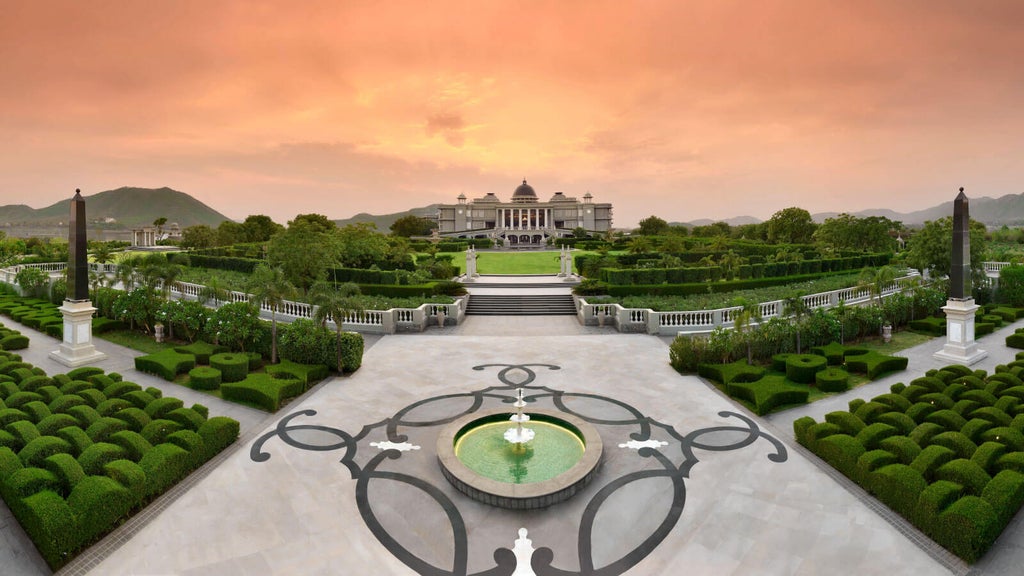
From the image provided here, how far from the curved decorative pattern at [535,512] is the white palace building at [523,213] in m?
137

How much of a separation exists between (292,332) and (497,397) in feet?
29.2

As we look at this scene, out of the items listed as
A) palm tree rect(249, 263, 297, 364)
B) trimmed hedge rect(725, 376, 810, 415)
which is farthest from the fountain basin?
palm tree rect(249, 263, 297, 364)

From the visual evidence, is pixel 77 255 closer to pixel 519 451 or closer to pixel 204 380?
pixel 204 380

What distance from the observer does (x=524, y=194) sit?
16262 centimetres

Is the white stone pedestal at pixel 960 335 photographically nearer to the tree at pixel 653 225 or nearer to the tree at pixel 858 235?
the tree at pixel 858 235

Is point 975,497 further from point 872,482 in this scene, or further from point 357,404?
point 357,404

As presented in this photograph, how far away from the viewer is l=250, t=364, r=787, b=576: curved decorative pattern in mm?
8930

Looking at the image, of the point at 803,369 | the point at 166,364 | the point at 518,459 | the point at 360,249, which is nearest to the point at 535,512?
the point at 518,459

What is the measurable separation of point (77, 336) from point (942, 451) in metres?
28.4

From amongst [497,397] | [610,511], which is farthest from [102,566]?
[497,397]

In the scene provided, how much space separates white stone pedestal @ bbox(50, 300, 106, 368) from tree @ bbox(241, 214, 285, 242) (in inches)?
3308

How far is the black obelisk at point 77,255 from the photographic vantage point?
818 inches

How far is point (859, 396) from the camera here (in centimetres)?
1650

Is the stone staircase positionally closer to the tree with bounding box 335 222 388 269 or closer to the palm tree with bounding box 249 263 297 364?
the palm tree with bounding box 249 263 297 364
